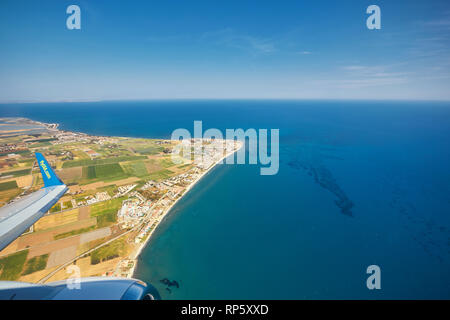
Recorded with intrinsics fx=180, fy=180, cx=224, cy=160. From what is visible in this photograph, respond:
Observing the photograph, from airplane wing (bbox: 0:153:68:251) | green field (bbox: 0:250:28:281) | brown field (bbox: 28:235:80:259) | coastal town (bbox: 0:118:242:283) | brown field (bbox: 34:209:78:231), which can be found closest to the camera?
airplane wing (bbox: 0:153:68:251)

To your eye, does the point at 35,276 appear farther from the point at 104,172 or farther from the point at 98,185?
the point at 104,172

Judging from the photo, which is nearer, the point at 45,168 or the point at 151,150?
the point at 45,168

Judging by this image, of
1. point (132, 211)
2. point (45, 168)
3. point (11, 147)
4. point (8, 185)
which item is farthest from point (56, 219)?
point (11, 147)

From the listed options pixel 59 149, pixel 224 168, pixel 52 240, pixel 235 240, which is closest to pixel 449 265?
pixel 235 240

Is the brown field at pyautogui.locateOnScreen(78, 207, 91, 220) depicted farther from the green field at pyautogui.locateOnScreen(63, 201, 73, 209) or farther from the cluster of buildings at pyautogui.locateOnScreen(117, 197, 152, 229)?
the cluster of buildings at pyautogui.locateOnScreen(117, 197, 152, 229)

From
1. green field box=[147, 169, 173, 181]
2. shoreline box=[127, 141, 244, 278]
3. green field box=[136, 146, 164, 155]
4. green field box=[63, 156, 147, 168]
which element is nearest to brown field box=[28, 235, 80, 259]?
shoreline box=[127, 141, 244, 278]

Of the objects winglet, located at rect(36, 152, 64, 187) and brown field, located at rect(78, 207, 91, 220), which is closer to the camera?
winglet, located at rect(36, 152, 64, 187)

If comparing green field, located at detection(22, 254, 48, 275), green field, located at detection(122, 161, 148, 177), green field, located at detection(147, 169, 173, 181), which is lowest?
green field, located at detection(22, 254, 48, 275)
